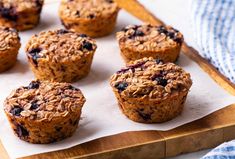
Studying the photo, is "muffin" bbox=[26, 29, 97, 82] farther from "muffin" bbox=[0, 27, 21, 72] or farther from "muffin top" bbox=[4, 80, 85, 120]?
"muffin top" bbox=[4, 80, 85, 120]

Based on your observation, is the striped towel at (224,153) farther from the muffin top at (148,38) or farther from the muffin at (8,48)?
the muffin at (8,48)

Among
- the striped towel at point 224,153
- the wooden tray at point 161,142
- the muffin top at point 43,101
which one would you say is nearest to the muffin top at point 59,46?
the muffin top at point 43,101

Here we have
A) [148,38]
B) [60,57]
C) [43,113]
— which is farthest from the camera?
[148,38]

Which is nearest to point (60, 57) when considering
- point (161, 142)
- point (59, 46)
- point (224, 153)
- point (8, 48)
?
point (59, 46)

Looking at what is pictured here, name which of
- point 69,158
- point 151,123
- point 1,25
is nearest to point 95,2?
point 1,25

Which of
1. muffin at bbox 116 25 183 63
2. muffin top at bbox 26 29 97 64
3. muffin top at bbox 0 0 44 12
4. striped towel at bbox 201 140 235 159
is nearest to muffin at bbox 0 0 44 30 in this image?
muffin top at bbox 0 0 44 12

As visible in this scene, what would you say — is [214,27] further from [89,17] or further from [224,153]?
[224,153]
